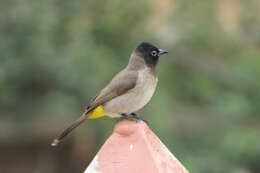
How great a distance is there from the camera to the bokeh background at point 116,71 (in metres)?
5.54

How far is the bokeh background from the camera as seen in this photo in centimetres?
554

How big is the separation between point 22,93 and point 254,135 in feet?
8.95

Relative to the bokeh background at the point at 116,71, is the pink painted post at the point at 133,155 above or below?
below

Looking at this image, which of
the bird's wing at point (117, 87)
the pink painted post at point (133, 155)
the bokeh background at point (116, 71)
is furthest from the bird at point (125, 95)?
the bokeh background at point (116, 71)

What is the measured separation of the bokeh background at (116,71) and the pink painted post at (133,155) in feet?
10.1

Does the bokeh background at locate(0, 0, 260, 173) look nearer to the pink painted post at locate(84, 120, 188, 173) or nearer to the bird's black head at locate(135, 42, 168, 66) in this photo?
the bird's black head at locate(135, 42, 168, 66)

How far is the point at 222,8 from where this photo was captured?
321 inches

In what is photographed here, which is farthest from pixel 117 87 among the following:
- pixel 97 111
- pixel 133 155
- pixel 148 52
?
pixel 133 155

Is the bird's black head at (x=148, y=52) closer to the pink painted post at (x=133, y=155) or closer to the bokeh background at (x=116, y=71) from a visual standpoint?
the pink painted post at (x=133, y=155)

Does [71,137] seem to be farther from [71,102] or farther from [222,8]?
[222,8]

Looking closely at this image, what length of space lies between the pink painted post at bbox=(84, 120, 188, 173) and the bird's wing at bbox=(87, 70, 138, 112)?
3.91 ft

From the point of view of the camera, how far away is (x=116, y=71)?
6027 mm

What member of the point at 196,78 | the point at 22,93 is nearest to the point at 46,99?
the point at 22,93

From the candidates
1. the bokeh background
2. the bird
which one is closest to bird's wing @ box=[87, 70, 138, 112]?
the bird
